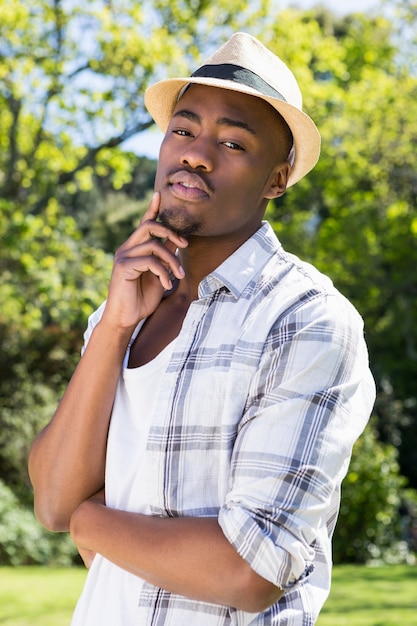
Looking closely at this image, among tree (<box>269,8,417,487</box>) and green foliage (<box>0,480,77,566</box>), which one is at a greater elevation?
tree (<box>269,8,417,487</box>)

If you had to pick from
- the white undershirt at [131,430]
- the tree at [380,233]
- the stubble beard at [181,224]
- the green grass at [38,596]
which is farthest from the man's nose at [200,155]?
the tree at [380,233]

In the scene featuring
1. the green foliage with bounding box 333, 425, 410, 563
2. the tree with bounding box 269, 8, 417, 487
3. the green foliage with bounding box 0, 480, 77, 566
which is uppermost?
the tree with bounding box 269, 8, 417, 487

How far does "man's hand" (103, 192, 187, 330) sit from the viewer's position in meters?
2.25

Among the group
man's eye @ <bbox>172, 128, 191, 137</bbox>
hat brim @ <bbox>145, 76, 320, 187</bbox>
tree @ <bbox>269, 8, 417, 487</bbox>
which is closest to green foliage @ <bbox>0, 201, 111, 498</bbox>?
tree @ <bbox>269, 8, 417, 487</bbox>

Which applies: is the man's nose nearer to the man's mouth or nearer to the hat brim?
the man's mouth

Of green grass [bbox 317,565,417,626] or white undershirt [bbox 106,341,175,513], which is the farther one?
green grass [bbox 317,565,417,626]

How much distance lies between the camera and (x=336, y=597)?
9.38m

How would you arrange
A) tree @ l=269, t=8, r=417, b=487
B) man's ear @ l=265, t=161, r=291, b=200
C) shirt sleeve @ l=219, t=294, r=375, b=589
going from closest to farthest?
shirt sleeve @ l=219, t=294, r=375, b=589 → man's ear @ l=265, t=161, r=291, b=200 → tree @ l=269, t=8, r=417, b=487

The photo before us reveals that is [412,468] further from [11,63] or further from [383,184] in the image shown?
[11,63]

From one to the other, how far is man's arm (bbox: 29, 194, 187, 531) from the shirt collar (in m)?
0.12

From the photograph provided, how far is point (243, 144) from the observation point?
7.27ft

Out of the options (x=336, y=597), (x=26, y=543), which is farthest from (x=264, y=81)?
(x=26, y=543)

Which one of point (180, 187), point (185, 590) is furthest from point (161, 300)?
point (185, 590)

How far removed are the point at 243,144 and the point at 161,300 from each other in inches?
19.8
